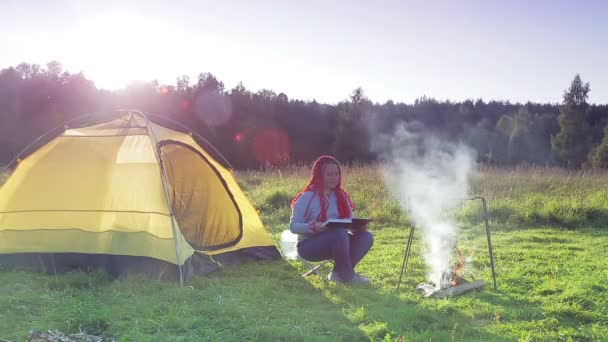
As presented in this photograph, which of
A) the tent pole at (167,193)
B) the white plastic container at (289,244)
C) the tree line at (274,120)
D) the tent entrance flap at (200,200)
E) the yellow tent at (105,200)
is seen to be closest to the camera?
the tent pole at (167,193)

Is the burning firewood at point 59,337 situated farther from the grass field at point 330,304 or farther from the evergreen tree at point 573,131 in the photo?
the evergreen tree at point 573,131

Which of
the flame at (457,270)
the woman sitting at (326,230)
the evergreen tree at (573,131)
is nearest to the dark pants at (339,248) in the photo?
the woman sitting at (326,230)

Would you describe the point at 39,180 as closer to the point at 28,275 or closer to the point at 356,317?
the point at 28,275

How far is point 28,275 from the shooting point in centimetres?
489

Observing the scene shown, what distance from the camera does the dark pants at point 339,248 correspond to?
4.73m

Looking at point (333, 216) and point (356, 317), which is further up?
point (333, 216)

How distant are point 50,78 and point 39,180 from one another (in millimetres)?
27802

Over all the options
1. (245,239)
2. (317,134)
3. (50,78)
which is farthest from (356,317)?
(317,134)

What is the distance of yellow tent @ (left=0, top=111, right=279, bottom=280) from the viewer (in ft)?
16.3

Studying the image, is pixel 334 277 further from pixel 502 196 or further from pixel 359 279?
pixel 502 196

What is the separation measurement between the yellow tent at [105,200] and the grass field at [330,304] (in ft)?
1.01

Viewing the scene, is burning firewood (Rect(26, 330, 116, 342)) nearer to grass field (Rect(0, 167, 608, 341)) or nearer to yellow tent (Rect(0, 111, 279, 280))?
grass field (Rect(0, 167, 608, 341))

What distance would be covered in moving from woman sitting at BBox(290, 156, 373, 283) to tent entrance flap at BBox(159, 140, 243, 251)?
1155 mm

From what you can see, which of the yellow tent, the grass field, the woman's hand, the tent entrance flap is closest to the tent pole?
the yellow tent
